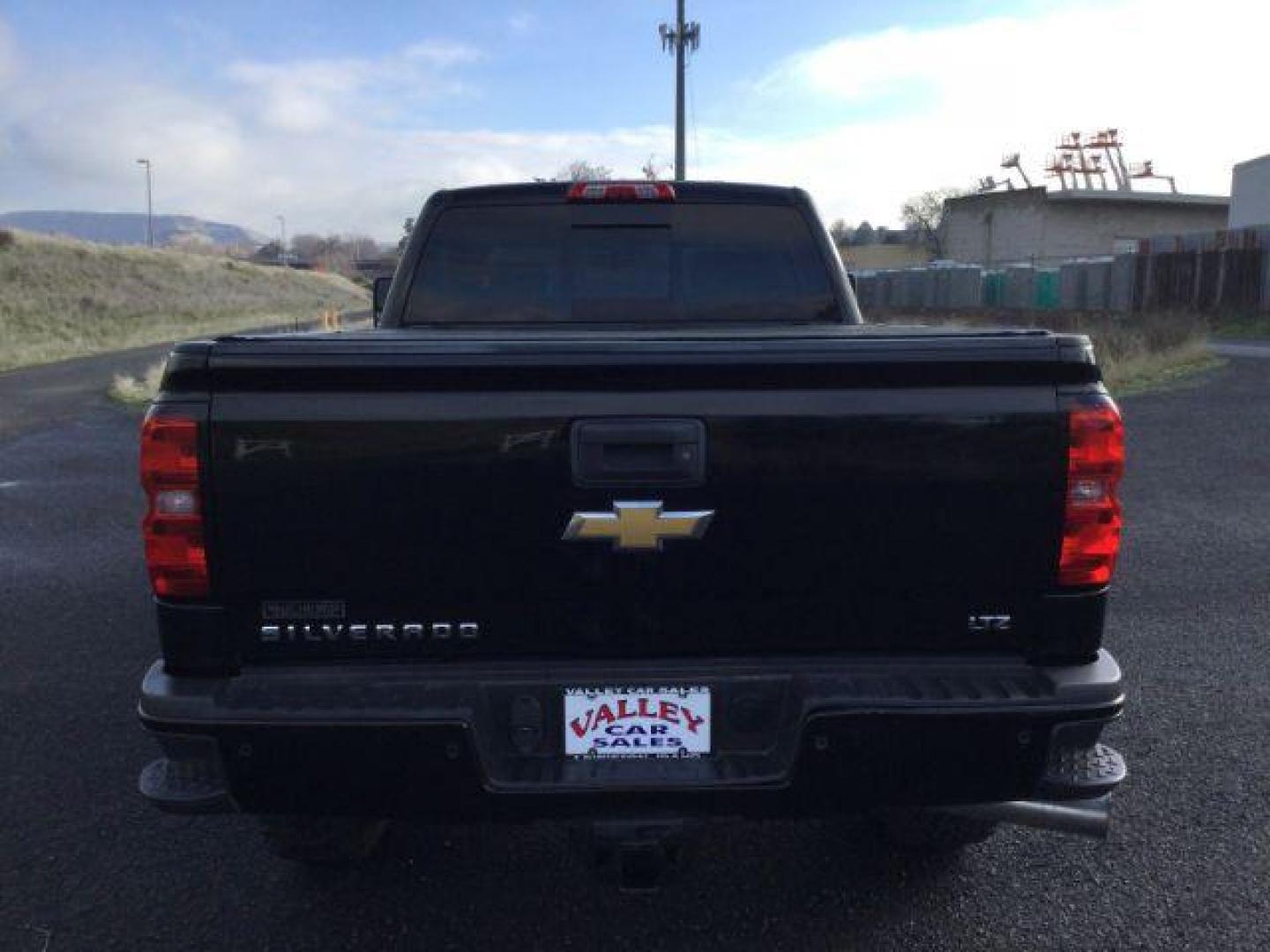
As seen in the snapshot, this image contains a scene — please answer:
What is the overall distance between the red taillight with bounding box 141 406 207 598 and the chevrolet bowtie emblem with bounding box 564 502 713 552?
32.1 inches

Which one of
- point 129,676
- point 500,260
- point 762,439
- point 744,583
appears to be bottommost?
point 129,676

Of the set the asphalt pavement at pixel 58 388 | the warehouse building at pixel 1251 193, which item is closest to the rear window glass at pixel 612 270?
the asphalt pavement at pixel 58 388

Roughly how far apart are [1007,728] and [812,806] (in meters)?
0.47

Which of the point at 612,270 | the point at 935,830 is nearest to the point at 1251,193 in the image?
the point at 612,270

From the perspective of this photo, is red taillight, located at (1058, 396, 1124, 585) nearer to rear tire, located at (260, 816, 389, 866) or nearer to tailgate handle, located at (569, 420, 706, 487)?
tailgate handle, located at (569, 420, 706, 487)

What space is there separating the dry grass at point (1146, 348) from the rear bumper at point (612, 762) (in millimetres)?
12033

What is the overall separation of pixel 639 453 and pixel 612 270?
7.06 ft

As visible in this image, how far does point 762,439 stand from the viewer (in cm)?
224

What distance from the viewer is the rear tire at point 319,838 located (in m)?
2.88

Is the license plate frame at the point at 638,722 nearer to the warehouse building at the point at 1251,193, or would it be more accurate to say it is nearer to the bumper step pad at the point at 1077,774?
the bumper step pad at the point at 1077,774

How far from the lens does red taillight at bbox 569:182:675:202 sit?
421cm

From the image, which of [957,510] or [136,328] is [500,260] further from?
[136,328]

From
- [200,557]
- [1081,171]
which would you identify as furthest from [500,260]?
[1081,171]

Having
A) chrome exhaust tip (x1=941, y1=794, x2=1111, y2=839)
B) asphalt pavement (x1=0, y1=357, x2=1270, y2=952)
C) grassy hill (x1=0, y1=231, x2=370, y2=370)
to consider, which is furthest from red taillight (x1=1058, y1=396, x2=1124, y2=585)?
grassy hill (x1=0, y1=231, x2=370, y2=370)
